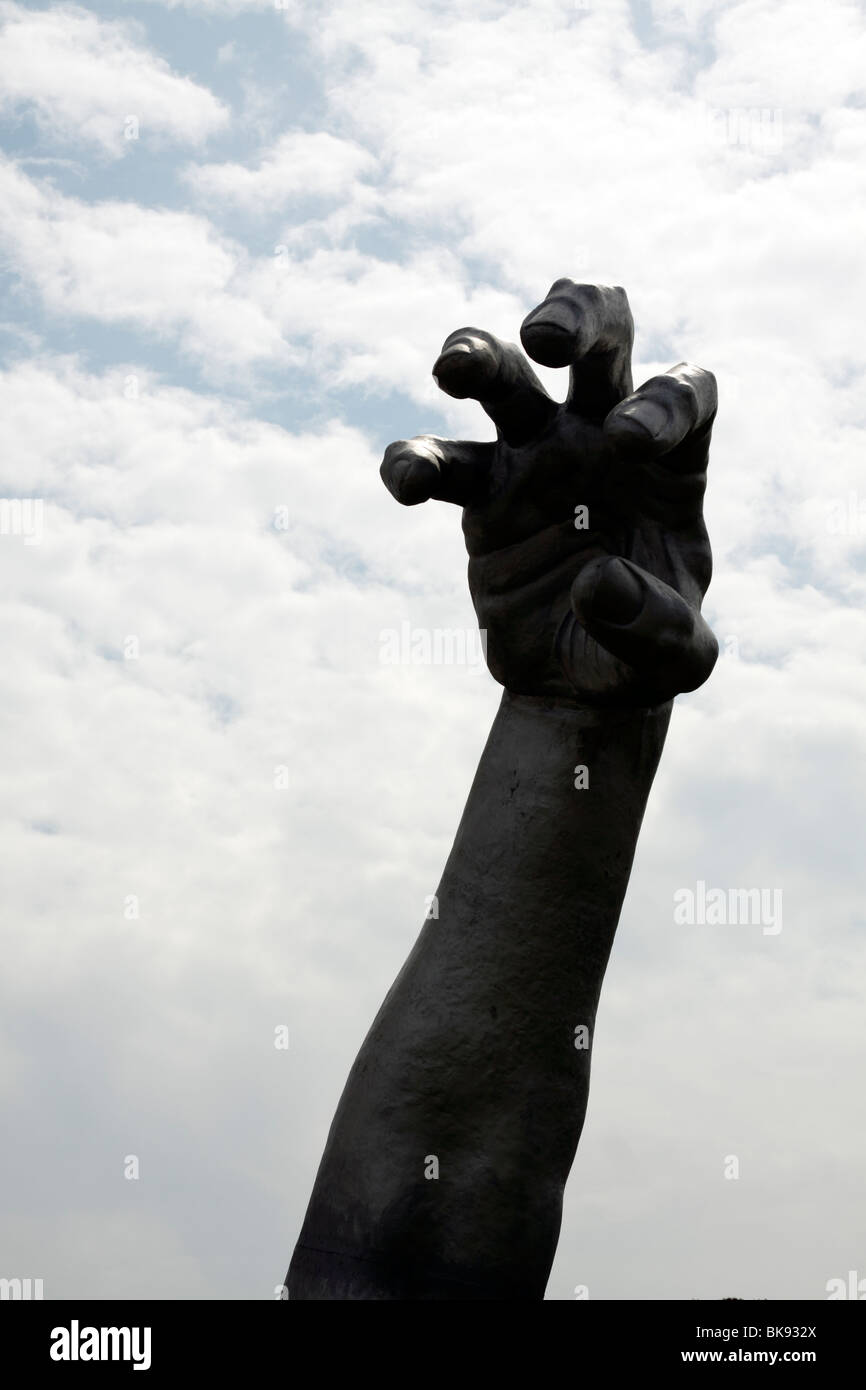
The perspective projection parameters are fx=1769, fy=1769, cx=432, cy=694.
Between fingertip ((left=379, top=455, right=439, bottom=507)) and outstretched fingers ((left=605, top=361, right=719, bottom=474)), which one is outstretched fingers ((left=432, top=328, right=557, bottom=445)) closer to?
fingertip ((left=379, top=455, right=439, bottom=507))

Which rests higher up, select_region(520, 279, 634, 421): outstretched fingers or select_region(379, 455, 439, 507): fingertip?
select_region(520, 279, 634, 421): outstretched fingers

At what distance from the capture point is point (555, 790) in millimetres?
5680

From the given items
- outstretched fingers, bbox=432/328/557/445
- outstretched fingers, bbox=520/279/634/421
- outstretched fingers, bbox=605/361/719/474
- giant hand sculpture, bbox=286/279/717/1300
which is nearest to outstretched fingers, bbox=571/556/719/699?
giant hand sculpture, bbox=286/279/717/1300

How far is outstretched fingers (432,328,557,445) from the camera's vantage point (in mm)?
5617

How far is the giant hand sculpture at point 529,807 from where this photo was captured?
534 centimetres

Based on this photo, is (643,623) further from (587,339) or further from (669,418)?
(587,339)

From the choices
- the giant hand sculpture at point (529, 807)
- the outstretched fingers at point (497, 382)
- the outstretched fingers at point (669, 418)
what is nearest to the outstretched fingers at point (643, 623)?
the giant hand sculpture at point (529, 807)

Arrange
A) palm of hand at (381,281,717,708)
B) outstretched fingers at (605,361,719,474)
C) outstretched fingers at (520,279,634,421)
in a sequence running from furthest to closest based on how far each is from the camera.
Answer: palm of hand at (381,281,717,708)
outstretched fingers at (520,279,634,421)
outstretched fingers at (605,361,719,474)

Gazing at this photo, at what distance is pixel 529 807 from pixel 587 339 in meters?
1.49

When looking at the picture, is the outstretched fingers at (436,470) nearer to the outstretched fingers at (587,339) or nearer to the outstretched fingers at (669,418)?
the outstretched fingers at (587,339)

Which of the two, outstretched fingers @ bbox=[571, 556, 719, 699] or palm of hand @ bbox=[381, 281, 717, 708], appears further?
palm of hand @ bbox=[381, 281, 717, 708]

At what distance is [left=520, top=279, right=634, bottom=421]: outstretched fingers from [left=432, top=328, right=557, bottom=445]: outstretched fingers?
13 centimetres
